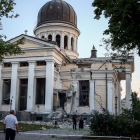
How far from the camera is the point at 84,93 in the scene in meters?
32.1

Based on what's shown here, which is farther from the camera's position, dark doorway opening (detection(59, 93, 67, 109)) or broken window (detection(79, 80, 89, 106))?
dark doorway opening (detection(59, 93, 67, 109))

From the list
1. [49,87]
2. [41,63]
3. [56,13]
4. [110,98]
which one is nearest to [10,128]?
[49,87]

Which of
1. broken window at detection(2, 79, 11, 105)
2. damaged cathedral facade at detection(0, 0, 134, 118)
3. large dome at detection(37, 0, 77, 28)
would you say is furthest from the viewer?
large dome at detection(37, 0, 77, 28)

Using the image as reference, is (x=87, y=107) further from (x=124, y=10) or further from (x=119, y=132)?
(x=124, y=10)

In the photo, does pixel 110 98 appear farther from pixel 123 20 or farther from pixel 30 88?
pixel 123 20

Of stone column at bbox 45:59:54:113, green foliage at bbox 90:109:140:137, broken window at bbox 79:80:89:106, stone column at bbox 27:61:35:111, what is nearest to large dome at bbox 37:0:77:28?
stone column at bbox 27:61:35:111

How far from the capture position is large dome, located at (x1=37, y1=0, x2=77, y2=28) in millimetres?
41000

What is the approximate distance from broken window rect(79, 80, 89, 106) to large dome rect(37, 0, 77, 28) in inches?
573

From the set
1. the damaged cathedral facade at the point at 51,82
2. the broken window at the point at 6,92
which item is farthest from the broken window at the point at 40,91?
the broken window at the point at 6,92

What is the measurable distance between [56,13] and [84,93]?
17.5 metres

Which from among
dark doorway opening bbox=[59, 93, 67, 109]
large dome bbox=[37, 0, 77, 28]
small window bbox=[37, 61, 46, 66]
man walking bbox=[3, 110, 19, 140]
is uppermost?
large dome bbox=[37, 0, 77, 28]

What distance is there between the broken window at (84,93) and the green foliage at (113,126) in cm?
1696

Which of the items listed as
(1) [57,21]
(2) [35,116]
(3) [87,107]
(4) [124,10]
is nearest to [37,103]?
(2) [35,116]

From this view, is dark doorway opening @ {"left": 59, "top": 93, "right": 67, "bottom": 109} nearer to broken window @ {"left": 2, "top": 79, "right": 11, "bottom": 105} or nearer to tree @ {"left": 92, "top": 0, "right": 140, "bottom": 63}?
broken window @ {"left": 2, "top": 79, "right": 11, "bottom": 105}
